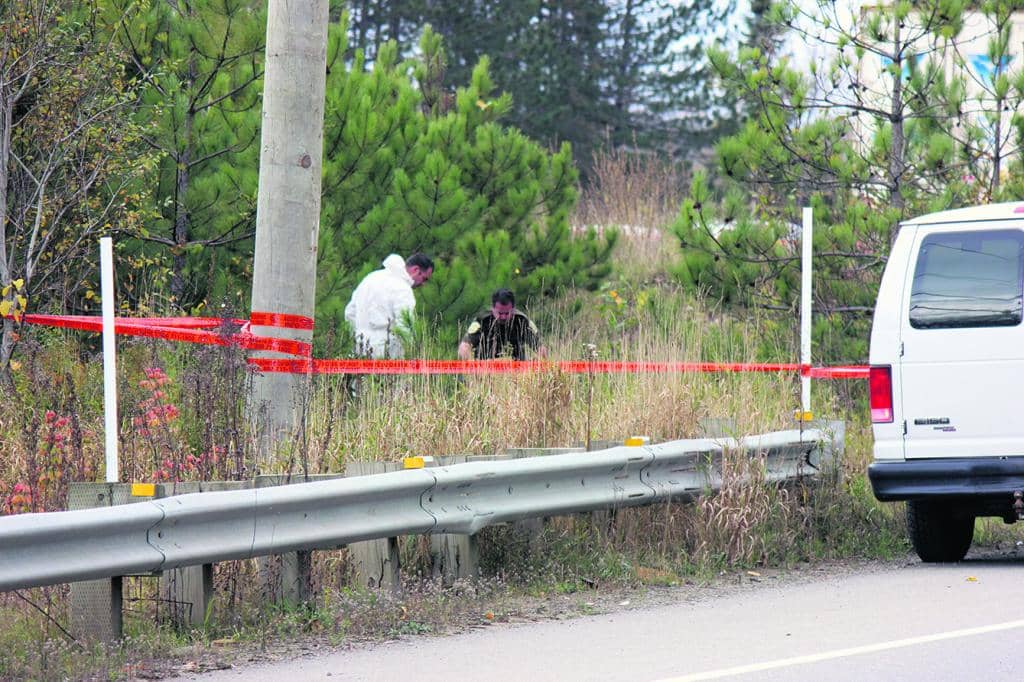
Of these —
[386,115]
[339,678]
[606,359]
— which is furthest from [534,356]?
[386,115]

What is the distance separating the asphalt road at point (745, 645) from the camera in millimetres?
6641

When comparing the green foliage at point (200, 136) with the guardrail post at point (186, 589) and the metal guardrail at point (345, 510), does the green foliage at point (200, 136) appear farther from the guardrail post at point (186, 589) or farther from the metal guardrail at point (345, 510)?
the guardrail post at point (186, 589)

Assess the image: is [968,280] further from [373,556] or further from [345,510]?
[345,510]

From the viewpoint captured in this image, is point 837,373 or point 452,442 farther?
point 837,373

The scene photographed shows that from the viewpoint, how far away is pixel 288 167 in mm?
9898

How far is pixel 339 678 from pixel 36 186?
6.01 meters

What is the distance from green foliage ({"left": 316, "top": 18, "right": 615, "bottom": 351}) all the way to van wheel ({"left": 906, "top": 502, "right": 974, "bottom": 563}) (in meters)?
5.47

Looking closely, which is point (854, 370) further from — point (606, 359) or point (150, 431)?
point (150, 431)

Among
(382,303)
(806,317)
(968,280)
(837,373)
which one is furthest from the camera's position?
(382,303)

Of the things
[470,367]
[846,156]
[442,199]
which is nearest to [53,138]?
[470,367]

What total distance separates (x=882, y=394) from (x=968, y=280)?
2.79 ft

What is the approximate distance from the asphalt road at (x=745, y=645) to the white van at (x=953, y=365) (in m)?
0.88

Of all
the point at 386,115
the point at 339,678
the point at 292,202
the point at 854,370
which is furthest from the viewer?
the point at 386,115

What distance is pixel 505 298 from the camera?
534 inches
